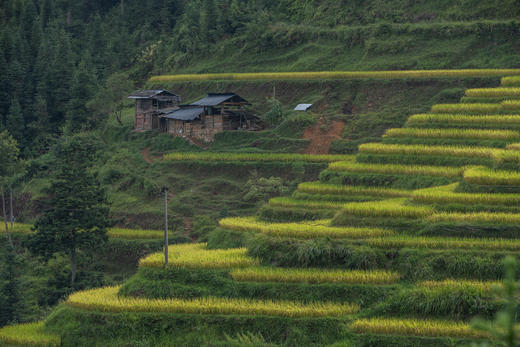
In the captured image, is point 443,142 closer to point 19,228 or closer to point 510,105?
point 510,105

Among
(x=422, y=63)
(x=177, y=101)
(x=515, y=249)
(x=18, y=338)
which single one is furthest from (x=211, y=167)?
(x=515, y=249)

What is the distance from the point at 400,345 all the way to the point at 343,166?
12.8 meters

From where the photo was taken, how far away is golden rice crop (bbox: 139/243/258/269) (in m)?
23.8

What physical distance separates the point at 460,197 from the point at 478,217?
1604 millimetres

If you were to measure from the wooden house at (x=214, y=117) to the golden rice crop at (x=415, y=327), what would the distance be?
25318 millimetres

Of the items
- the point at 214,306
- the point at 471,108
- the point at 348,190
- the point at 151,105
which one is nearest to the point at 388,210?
the point at 348,190

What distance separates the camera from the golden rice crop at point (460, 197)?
2373 cm

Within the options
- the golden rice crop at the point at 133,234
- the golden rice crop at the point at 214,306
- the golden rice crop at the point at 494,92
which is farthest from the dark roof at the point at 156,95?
the golden rice crop at the point at 214,306

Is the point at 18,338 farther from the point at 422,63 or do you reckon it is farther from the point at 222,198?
the point at 422,63

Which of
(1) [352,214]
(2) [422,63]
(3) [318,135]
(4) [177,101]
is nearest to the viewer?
(1) [352,214]

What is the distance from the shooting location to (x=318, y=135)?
133ft

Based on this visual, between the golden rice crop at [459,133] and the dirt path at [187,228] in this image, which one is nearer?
the golden rice crop at [459,133]

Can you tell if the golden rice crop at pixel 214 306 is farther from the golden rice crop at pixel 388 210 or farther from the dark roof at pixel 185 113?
the dark roof at pixel 185 113

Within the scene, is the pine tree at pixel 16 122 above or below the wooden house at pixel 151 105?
below
